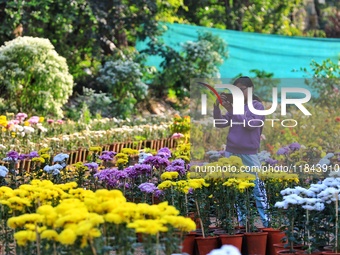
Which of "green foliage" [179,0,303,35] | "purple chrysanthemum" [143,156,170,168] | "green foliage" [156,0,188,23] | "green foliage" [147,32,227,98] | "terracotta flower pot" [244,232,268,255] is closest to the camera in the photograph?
"terracotta flower pot" [244,232,268,255]

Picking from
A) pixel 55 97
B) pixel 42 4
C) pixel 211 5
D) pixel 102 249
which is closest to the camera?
pixel 102 249

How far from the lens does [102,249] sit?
15.5 feet

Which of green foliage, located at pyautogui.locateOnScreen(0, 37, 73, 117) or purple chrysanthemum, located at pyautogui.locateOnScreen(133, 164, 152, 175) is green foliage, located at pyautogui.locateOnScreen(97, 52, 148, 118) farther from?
purple chrysanthemum, located at pyautogui.locateOnScreen(133, 164, 152, 175)

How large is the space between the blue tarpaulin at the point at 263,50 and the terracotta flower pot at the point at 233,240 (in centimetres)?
1263

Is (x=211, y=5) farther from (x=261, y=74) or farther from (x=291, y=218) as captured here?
(x=291, y=218)

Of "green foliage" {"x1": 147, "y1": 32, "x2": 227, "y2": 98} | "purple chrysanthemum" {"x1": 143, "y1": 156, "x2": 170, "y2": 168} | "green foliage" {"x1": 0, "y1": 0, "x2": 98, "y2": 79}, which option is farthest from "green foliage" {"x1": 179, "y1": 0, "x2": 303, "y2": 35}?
"purple chrysanthemum" {"x1": 143, "y1": 156, "x2": 170, "y2": 168}

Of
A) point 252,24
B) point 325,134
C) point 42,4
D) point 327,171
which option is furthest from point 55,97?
point 252,24

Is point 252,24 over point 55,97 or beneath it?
over

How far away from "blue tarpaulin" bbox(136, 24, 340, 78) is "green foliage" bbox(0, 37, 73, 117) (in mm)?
4551

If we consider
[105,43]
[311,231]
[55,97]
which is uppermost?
[105,43]

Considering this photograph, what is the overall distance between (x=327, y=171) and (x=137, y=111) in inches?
413

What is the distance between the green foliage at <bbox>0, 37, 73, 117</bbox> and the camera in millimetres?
15219

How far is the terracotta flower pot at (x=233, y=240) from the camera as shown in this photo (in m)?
6.79

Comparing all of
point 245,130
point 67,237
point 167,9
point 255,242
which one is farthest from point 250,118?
point 167,9
